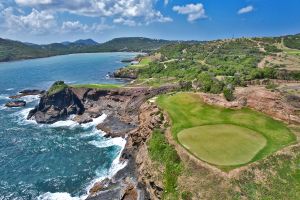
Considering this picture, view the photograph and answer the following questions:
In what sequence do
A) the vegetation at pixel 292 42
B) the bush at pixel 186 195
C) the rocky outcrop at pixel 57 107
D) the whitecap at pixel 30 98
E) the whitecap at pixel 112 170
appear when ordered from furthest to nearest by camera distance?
the vegetation at pixel 292 42 < the whitecap at pixel 30 98 < the rocky outcrop at pixel 57 107 < the whitecap at pixel 112 170 < the bush at pixel 186 195

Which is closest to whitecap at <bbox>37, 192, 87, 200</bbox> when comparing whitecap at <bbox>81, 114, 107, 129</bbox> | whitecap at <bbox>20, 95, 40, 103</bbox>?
whitecap at <bbox>81, 114, 107, 129</bbox>

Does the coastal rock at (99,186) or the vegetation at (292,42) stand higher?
the vegetation at (292,42)

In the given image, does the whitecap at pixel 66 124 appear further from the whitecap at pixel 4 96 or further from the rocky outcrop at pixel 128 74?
the rocky outcrop at pixel 128 74

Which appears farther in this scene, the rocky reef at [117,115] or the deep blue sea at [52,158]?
the deep blue sea at [52,158]

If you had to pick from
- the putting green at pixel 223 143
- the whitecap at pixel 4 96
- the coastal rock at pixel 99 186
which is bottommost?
the whitecap at pixel 4 96

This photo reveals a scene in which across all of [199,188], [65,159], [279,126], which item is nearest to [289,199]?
[199,188]

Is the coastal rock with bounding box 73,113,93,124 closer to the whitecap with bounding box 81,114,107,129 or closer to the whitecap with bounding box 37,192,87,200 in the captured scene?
the whitecap with bounding box 81,114,107,129

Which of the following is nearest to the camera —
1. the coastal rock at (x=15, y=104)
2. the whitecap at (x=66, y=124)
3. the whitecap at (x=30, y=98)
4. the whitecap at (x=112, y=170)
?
the whitecap at (x=112, y=170)

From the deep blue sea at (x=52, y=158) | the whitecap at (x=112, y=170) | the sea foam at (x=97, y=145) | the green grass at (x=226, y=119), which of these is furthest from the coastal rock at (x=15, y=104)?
the green grass at (x=226, y=119)
